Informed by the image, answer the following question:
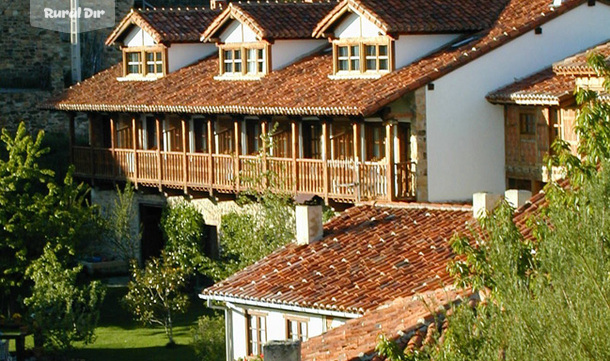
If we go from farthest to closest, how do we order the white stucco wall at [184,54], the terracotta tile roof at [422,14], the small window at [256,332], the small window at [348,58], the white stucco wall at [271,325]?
1. the white stucco wall at [184,54]
2. the small window at [348,58]
3. the terracotta tile roof at [422,14]
4. the small window at [256,332]
5. the white stucco wall at [271,325]

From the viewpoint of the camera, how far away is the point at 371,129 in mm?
35906

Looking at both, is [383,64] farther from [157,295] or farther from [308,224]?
[308,224]

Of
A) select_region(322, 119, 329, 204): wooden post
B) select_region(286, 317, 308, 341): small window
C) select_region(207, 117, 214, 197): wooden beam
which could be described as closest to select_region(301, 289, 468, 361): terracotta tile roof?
select_region(286, 317, 308, 341): small window

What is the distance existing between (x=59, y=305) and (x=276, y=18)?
1018 centimetres

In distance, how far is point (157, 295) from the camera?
36.2 m

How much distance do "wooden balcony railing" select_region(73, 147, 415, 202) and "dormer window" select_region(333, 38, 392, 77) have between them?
7.97 ft

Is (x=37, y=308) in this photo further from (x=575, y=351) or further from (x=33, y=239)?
(x=575, y=351)

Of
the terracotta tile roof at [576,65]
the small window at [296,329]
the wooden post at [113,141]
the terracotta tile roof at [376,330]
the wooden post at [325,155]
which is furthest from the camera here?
the wooden post at [113,141]

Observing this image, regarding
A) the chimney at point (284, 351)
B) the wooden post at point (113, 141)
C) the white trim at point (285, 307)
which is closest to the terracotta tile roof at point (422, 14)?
the wooden post at point (113, 141)

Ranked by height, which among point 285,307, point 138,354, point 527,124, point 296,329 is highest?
point 527,124

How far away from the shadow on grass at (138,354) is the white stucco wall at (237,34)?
9022mm

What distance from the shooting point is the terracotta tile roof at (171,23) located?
43.5 m

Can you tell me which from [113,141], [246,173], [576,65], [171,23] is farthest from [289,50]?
[576,65]

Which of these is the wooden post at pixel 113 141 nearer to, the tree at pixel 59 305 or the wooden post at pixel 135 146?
the wooden post at pixel 135 146
